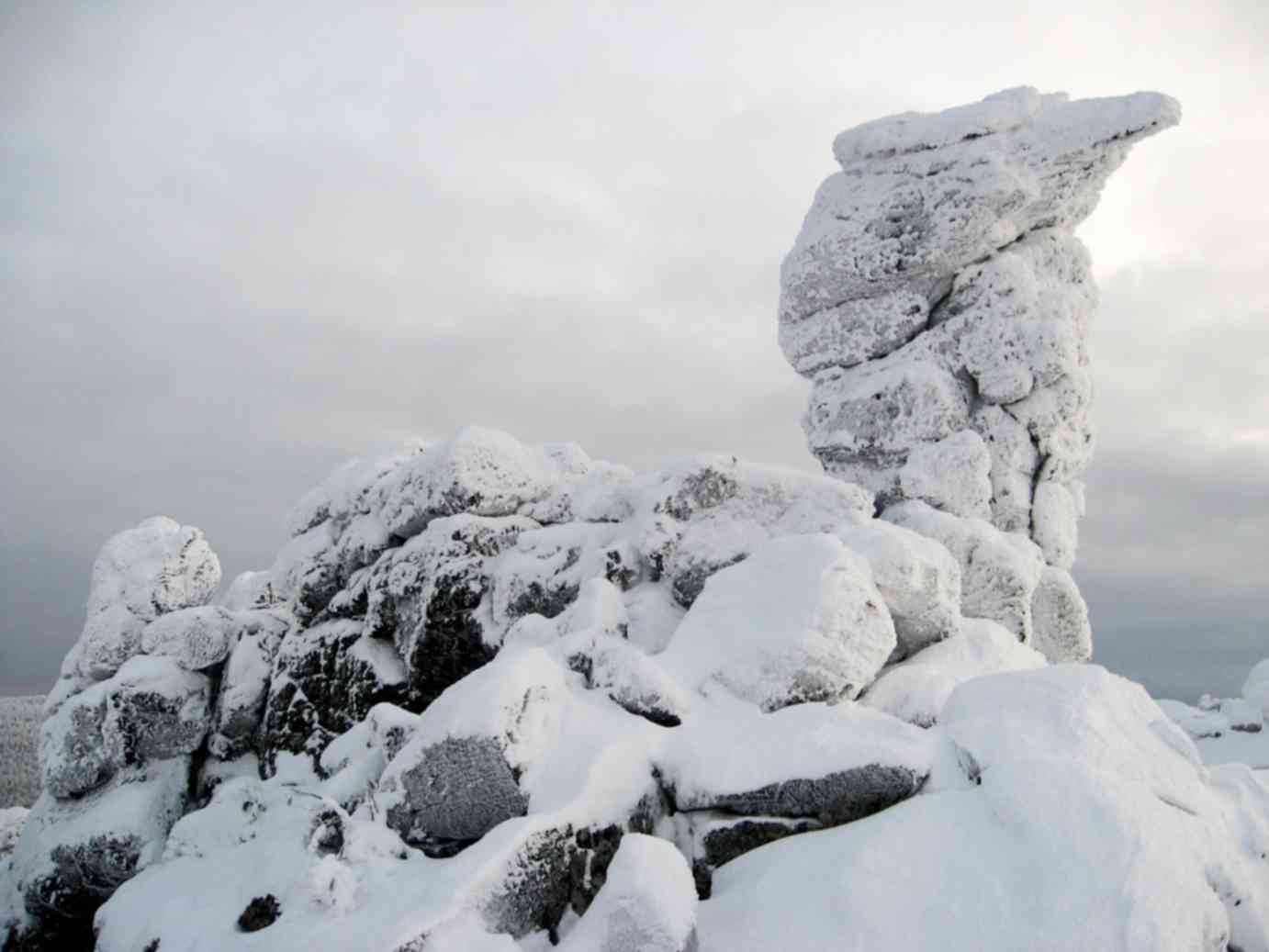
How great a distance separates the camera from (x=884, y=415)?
23.3 metres

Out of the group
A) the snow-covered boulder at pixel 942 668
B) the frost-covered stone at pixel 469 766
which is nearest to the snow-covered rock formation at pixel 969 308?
the snow-covered boulder at pixel 942 668

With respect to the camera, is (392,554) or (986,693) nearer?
(986,693)

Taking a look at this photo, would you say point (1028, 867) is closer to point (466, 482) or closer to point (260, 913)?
point (260, 913)

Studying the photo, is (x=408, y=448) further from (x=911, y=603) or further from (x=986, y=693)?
(x=986, y=693)

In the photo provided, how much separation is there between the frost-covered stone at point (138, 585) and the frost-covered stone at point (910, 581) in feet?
53.5

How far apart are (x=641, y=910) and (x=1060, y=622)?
16602 mm

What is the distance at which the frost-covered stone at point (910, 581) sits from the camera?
1403cm

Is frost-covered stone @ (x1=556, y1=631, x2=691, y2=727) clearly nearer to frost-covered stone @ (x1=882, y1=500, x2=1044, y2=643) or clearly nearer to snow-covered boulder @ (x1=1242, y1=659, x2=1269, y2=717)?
frost-covered stone @ (x1=882, y1=500, x2=1044, y2=643)

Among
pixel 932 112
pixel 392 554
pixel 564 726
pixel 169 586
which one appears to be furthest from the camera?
pixel 932 112

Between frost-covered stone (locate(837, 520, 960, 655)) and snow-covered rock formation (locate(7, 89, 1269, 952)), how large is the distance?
6cm

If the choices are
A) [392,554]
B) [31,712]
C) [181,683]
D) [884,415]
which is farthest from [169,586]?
[31,712]

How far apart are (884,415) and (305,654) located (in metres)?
14.6

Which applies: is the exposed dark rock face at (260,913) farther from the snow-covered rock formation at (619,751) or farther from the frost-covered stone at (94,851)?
the frost-covered stone at (94,851)

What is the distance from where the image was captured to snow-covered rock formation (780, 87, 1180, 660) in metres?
23.0
